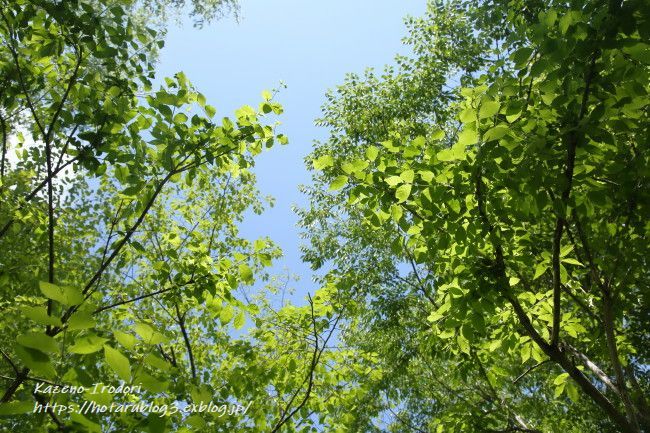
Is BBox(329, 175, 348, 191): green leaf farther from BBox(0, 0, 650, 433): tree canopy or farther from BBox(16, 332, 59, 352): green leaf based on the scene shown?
BBox(16, 332, 59, 352): green leaf

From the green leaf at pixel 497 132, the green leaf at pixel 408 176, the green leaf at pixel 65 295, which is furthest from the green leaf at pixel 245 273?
the green leaf at pixel 65 295

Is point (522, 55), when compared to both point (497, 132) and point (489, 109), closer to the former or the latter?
point (489, 109)

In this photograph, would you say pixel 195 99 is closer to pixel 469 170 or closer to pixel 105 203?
pixel 469 170

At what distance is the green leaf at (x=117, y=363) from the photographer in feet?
3.56

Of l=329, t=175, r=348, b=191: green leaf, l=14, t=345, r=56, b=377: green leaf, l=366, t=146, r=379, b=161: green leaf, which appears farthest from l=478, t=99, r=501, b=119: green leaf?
l=14, t=345, r=56, b=377: green leaf

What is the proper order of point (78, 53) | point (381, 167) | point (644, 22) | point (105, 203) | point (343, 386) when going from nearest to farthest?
point (644, 22) → point (381, 167) → point (78, 53) → point (343, 386) → point (105, 203)

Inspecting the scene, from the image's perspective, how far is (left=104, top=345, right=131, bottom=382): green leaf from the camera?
1086 mm

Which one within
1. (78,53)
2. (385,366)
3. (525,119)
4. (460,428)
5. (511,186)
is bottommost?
(460,428)

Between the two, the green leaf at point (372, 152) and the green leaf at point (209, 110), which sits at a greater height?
the green leaf at point (209, 110)

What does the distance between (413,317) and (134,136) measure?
19.3ft

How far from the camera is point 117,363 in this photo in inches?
43.3

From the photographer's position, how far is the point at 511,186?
2.34 meters

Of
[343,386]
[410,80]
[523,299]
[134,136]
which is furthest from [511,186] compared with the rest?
[410,80]

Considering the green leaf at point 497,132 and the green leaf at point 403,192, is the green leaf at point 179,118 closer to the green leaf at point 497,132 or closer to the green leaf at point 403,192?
the green leaf at point 403,192
